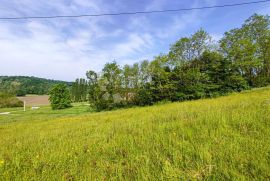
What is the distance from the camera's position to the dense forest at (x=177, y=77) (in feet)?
76.5

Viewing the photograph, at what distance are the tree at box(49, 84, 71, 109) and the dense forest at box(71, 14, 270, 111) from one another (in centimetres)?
1909

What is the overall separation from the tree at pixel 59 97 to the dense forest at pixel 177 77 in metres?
19.1

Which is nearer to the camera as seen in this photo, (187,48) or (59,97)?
(187,48)

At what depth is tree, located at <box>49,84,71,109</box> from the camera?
1596 inches

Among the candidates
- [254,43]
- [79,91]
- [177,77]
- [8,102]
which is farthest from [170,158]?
[79,91]

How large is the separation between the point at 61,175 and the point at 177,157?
5.25 ft

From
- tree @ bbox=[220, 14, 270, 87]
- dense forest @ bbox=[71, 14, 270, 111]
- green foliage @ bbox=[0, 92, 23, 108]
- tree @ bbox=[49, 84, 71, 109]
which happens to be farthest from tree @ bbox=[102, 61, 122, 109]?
green foliage @ bbox=[0, 92, 23, 108]

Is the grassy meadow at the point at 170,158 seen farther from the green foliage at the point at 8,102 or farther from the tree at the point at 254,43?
the green foliage at the point at 8,102


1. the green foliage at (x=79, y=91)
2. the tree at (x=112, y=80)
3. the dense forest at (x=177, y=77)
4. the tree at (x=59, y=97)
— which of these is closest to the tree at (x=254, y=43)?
the dense forest at (x=177, y=77)

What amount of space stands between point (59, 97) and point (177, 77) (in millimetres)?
30558

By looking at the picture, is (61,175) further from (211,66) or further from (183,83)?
(211,66)

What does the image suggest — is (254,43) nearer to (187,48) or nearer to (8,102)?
(187,48)

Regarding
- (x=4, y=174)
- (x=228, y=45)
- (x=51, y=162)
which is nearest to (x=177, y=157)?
(x=51, y=162)

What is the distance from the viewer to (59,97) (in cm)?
4156
